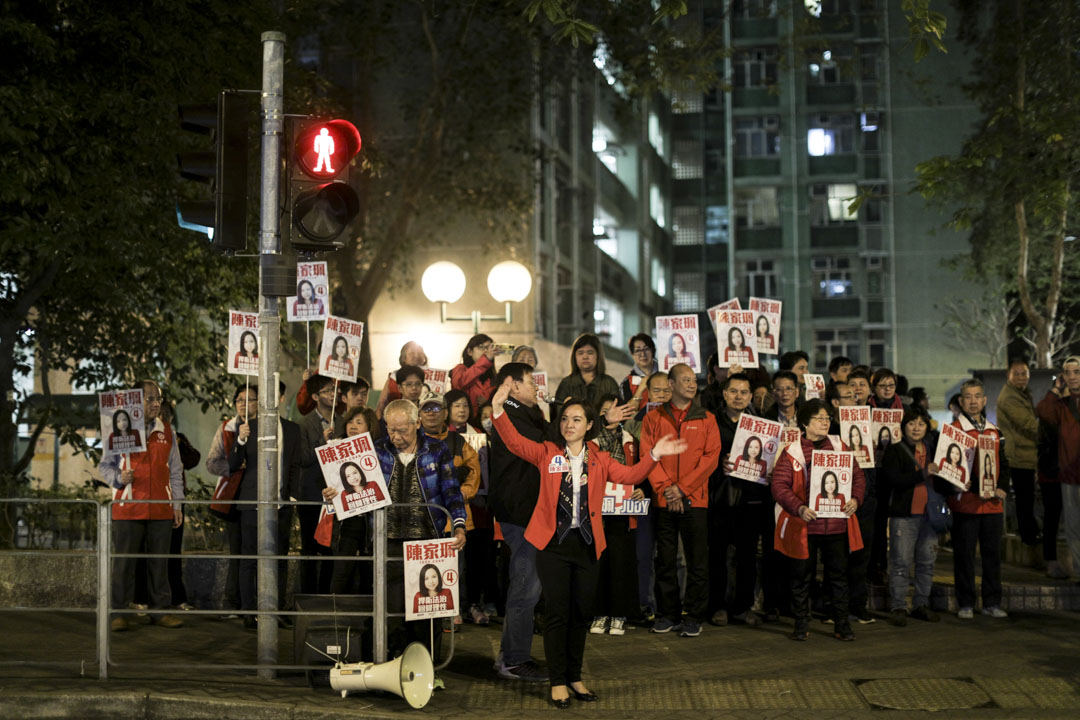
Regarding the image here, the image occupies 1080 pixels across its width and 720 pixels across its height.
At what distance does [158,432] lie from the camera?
460 inches

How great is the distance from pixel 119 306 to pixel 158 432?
168 inches

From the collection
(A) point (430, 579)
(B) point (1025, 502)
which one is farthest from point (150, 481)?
(B) point (1025, 502)

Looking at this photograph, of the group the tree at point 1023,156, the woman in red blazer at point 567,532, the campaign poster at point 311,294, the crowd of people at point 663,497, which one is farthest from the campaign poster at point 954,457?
the campaign poster at point 311,294

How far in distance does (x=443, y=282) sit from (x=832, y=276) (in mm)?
36978

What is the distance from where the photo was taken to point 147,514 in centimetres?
1134

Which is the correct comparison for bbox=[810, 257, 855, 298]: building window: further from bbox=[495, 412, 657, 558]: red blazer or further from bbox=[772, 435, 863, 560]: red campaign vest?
bbox=[495, 412, 657, 558]: red blazer

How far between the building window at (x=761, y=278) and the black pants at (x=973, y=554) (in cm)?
4229

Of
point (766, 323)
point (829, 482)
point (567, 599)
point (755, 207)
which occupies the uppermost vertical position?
point (755, 207)

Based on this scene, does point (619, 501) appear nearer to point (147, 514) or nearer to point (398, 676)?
point (398, 676)

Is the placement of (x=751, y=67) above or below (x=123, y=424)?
above

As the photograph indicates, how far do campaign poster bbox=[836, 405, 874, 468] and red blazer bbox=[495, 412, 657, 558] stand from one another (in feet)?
10.8

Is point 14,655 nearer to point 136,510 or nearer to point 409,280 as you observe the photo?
point 136,510

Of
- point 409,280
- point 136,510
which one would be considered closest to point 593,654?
point 136,510

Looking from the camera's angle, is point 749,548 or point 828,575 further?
point 749,548
